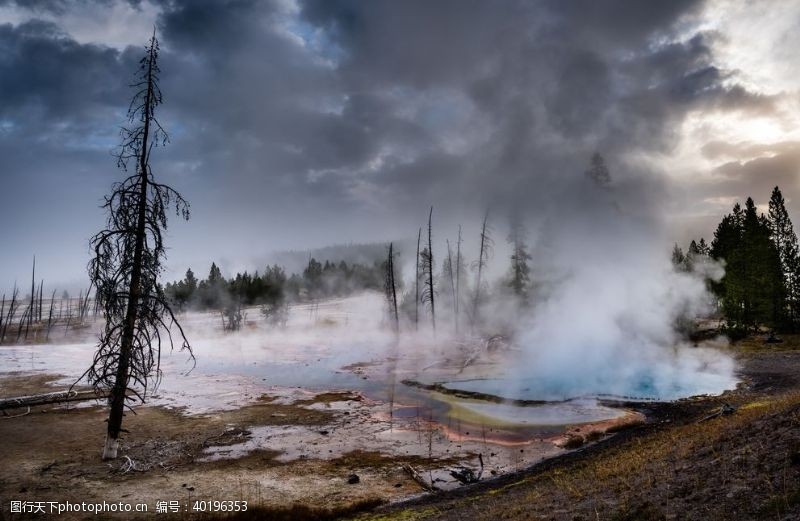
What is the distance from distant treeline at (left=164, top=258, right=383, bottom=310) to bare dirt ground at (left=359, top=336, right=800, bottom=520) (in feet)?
243

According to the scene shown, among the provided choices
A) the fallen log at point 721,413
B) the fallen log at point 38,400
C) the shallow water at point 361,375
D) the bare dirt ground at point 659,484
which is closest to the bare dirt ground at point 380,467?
the bare dirt ground at point 659,484

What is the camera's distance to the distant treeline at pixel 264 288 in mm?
100750

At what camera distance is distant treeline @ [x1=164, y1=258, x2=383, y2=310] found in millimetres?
100750

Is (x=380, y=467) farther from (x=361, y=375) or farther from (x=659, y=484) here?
(x=361, y=375)

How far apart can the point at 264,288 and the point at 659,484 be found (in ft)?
346

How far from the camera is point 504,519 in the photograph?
9.73 metres

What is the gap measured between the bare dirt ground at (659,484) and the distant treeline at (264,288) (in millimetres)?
74002

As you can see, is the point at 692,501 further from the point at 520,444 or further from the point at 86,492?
the point at 86,492

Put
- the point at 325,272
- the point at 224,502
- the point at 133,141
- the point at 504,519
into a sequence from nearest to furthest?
the point at 504,519 → the point at 224,502 → the point at 133,141 → the point at 325,272

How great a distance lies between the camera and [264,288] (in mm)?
107188

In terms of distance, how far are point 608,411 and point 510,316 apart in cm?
3995

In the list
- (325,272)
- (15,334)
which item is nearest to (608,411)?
(15,334)

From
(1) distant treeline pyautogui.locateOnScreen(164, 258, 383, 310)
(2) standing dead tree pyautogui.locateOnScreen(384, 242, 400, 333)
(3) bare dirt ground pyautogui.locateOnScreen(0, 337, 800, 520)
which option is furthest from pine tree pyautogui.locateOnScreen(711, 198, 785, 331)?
(1) distant treeline pyautogui.locateOnScreen(164, 258, 383, 310)

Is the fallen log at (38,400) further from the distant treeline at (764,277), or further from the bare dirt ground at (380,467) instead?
the distant treeline at (764,277)
